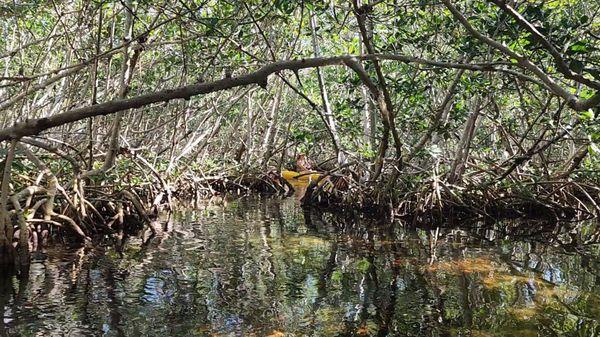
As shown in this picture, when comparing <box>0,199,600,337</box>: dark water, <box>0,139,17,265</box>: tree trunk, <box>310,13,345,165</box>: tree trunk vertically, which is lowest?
<box>0,199,600,337</box>: dark water

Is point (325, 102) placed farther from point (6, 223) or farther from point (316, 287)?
point (6, 223)

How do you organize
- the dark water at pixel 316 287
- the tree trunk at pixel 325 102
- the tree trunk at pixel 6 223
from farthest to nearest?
the tree trunk at pixel 325 102, the tree trunk at pixel 6 223, the dark water at pixel 316 287

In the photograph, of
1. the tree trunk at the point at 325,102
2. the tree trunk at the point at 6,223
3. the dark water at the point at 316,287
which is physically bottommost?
the dark water at the point at 316,287

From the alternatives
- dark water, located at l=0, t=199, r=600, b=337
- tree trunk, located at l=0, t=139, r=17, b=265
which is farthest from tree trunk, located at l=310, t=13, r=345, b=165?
tree trunk, located at l=0, t=139, r=17, b=265

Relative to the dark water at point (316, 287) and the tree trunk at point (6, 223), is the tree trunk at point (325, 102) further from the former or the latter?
the tree trunk at point (6, 223)

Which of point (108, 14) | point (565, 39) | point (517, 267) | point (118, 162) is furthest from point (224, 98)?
point (565, 39)

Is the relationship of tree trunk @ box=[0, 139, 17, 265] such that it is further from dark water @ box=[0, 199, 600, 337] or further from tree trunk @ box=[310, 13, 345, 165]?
tree trunk @ box=[310, 13, 345, 165]

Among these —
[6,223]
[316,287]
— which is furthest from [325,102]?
[6,223]

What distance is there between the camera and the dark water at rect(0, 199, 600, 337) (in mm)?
3289

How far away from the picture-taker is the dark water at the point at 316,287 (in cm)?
329

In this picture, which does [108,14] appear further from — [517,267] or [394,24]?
[517,267]

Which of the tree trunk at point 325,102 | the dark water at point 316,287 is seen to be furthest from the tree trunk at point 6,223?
the tree trunk at point 325,102

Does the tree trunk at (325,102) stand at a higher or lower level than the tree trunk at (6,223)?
higher

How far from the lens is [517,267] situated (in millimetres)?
4941
